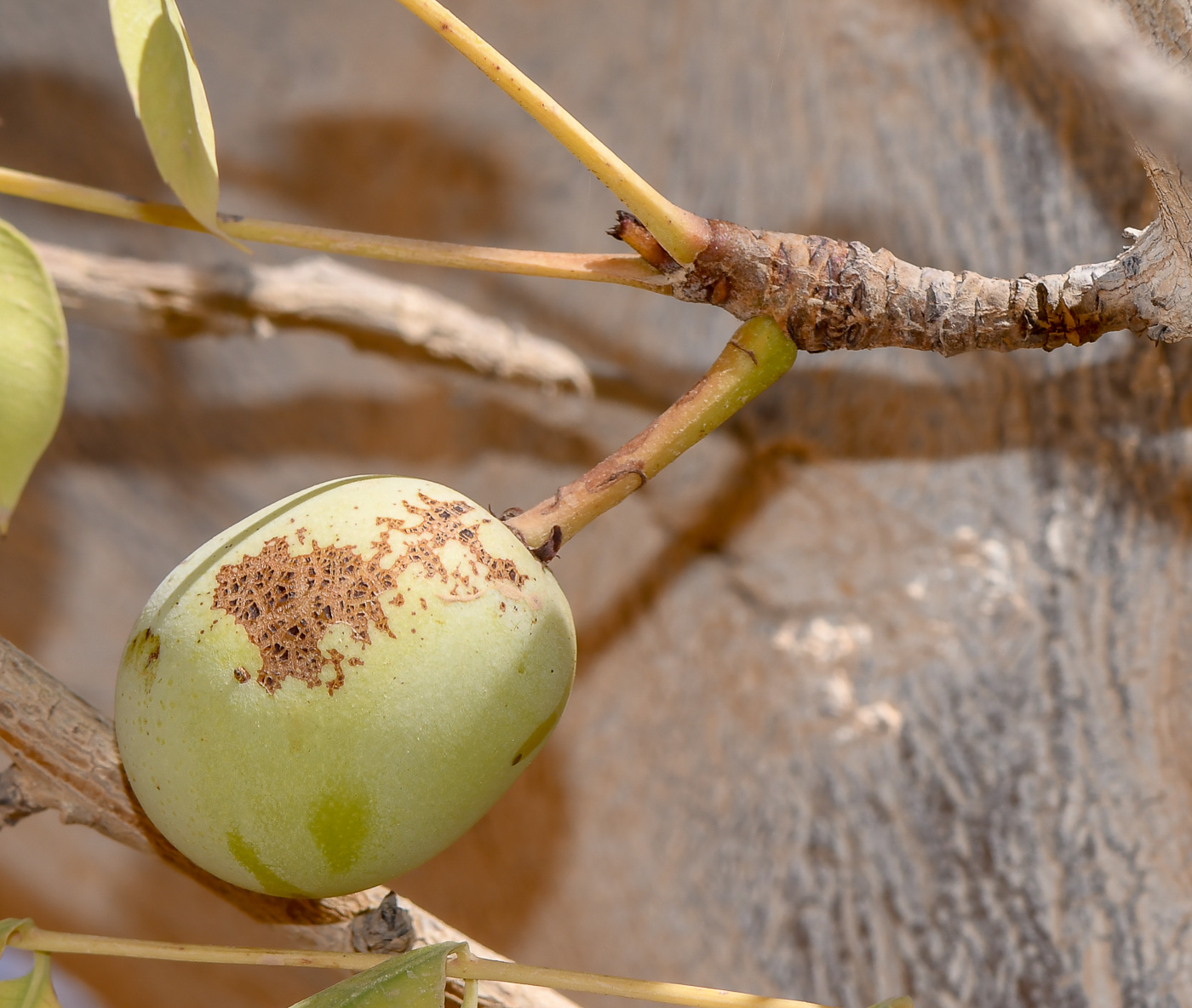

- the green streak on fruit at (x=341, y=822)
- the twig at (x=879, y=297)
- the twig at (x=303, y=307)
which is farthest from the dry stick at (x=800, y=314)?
the twig at (x=303, y=307)

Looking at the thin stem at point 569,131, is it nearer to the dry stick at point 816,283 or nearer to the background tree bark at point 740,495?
the dry stick at point 816,283

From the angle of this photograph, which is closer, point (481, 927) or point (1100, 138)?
point (1100, 138)

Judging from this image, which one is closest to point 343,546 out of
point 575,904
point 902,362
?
point 902,362

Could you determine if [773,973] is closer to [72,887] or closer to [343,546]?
[343,546]

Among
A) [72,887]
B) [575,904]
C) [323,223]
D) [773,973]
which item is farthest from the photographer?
[72,887]

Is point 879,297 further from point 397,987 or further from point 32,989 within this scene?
point 32,989
